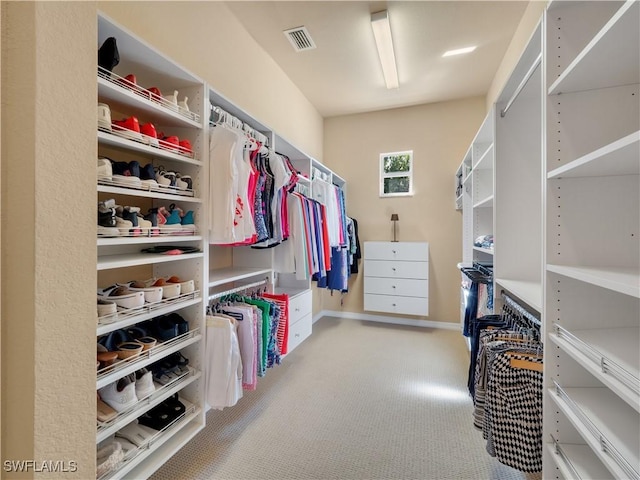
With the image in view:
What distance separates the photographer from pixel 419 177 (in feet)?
13.7

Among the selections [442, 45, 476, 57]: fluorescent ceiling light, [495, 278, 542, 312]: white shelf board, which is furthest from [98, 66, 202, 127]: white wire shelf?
[442, 45, 476, 57]: fluorescent ceiling light

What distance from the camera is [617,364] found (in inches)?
30.8

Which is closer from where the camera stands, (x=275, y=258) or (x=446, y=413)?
(x=446, y=413)

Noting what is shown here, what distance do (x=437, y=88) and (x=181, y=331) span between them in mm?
3875

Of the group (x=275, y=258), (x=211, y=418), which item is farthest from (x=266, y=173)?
(x=211, y=418)

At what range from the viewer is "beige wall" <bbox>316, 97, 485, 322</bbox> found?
4.01 meters

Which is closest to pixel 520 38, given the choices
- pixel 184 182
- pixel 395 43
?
pixel 395 43

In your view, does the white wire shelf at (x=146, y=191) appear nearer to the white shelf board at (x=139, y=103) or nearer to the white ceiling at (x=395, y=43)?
the white shelf board at (x=139, y=103)

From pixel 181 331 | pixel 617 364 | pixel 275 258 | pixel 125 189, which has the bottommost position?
pixel 181 331

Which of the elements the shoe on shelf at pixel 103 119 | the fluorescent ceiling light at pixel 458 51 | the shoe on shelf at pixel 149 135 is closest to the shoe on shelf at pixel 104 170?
the shoe on shelf at pixel 103 119

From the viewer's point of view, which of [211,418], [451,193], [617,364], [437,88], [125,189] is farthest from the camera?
[451,193]

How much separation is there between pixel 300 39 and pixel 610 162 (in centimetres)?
276

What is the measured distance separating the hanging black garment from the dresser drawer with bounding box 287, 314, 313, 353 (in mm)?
1991

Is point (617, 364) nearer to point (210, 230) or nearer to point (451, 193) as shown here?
point (210, 230)
